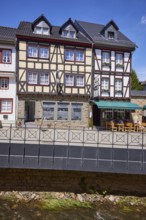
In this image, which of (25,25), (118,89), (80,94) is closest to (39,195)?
(80,94)

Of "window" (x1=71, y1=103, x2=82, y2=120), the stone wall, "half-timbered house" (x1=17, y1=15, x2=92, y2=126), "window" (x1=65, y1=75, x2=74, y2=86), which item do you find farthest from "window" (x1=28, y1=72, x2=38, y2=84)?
the stone wall

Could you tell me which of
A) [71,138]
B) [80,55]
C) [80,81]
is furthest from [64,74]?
[71,138]

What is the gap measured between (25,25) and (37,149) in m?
14.3

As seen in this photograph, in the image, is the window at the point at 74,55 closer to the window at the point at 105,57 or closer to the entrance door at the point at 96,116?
the window at the point at 105,57

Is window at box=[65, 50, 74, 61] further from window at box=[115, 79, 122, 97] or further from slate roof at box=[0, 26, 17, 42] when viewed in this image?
window at box=[115, 79, 122, 97]

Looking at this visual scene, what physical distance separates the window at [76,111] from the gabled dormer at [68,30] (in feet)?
21.8

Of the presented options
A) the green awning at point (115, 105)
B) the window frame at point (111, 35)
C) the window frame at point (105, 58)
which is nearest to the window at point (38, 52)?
the window frame at point (105, 58)

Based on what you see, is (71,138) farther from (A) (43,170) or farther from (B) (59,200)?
(B) (59,200)

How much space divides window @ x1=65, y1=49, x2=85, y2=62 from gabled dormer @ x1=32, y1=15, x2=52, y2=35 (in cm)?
253

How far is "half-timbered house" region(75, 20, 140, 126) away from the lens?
750 inches

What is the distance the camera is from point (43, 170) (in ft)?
31.2

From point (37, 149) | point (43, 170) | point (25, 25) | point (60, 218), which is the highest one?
point (25, 25)

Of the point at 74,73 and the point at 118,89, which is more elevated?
the point at 74,73

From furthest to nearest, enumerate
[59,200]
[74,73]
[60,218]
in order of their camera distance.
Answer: [74,73], [59,200], [60,218]
